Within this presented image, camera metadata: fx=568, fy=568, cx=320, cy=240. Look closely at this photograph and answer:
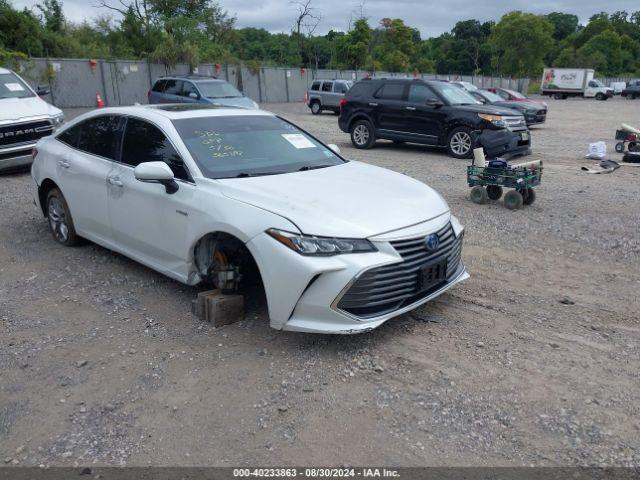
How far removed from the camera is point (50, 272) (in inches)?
218

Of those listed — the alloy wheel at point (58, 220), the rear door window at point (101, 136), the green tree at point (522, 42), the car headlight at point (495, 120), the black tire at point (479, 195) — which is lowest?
the black tire at point (479, 195)

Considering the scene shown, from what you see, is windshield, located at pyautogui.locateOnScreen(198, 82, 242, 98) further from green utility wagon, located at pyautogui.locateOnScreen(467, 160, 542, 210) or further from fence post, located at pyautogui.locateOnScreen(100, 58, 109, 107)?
fence post, located at pyautogui.locateOnScreen(100, 58, 109, 107)

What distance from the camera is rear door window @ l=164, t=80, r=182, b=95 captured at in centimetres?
1777

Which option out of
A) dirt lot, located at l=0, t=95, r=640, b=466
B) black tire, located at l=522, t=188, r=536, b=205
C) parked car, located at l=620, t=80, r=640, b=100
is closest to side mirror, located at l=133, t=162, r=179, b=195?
dirt lot, located at l=0, t=95, r=640, b=466

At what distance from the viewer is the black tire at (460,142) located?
12.7 metres

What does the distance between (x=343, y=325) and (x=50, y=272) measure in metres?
3.31

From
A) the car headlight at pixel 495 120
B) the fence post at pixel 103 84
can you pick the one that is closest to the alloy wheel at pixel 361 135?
Result: the car headlight at pixel 495 120

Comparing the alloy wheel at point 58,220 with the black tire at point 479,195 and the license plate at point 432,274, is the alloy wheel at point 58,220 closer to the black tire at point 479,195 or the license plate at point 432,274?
the license plate at point 432,274

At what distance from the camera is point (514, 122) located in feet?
41.3

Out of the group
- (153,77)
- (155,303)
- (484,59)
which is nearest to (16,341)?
(155,303)

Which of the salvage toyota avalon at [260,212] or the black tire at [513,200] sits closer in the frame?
the salvage toyota avalon at [260,212]

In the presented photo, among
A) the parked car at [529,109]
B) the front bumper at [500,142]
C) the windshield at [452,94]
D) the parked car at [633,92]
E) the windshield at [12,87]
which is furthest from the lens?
the parked car at [633,92]

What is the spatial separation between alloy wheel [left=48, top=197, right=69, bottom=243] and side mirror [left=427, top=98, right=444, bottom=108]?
30.1 feet

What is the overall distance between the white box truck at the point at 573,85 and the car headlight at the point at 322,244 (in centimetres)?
5558
